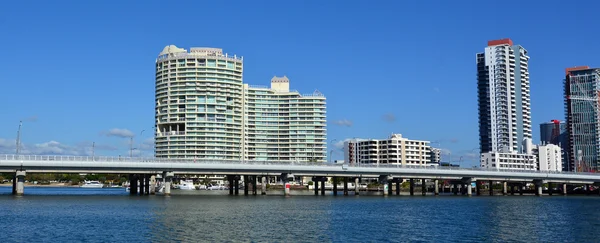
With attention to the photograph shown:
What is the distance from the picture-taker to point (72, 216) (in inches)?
3238

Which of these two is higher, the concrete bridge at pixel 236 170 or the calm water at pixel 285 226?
the concrete bridge at pixel 236 170

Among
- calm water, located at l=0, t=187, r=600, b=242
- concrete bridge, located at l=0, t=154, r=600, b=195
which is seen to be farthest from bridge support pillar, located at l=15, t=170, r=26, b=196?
calm water, located at l=0, t=187, r=600, b=242

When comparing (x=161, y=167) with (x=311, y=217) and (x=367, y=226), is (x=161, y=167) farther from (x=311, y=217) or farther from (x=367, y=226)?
(x=367, y=226)

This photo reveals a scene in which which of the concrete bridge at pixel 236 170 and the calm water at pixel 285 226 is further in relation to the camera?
the concrete bridge at pixel 236 170

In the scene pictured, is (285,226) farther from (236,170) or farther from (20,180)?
(20,180)

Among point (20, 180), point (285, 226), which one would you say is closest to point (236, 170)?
point (20, 180)

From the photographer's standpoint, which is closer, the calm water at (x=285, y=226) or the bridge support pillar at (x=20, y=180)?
the calm water at (x=285, y=226)

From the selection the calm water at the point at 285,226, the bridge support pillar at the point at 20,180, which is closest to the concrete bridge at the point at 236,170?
the bridge support pillar at the point at 20,180

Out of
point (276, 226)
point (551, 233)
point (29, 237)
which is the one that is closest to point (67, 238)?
point (29, 237)

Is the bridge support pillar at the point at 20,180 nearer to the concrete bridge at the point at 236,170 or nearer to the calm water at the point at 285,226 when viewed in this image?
the concrete bridge at the point at 236,170

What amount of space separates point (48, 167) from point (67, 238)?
257ft

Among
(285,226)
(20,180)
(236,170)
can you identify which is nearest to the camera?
(285,226)

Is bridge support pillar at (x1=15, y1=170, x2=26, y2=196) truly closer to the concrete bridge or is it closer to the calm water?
the concrete bridge

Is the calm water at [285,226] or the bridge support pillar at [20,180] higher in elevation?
the bridge support pillar at [20,180]
